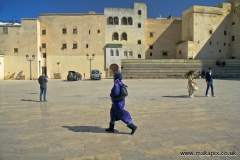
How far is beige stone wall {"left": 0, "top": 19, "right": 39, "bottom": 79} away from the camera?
35906 millimetres

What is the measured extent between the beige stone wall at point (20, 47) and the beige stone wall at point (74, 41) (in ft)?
9.16

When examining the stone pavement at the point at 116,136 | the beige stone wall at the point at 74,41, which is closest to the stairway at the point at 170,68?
the beige stone wall at the point at 74,41

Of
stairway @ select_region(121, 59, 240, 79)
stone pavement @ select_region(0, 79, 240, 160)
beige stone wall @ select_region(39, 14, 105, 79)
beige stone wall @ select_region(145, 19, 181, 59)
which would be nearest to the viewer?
stone pavement @ select_region(0, 79, 240, 160)

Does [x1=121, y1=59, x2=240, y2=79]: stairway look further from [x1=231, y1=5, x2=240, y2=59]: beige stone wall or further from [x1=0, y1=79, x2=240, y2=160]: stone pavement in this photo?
[x1=0, y1=79, x2=240, y2=160]: stone pavement

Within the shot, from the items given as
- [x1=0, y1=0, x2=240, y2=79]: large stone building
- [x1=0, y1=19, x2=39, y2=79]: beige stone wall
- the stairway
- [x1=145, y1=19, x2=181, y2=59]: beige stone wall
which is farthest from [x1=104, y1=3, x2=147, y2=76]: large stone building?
[x1=0, y1=19, x2=39, y2=79]: beige stone wall

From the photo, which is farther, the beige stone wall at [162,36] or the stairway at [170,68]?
the beige stone wall at [162,36]

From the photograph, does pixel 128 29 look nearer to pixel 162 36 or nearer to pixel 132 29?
pixel 132 29

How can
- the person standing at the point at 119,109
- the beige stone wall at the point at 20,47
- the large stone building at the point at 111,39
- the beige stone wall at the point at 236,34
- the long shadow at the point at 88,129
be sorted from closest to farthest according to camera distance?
the person standing at the point at 119,109, the long shadow at the point at 88,129, the beige stone wall at the point at 20,47, the large stone building at the point at 111,39, the beige stone wall at the point at 236,34

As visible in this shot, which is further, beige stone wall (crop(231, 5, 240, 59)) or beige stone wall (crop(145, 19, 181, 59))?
beige stone wall (crop(145, 19, 181, 59))

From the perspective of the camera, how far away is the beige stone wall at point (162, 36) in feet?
146

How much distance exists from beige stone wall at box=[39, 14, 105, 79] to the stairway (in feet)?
22.9

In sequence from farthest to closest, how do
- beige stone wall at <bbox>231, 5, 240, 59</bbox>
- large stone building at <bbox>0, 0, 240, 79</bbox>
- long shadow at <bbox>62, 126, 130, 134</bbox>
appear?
beige stone wall at <bbox>231, 5, 240, 59</bbox> → large stone building at <bbox>0, 0, 240, 79</bbox> → long shadow at <bbox>62, 126, 130, 134</bbox>

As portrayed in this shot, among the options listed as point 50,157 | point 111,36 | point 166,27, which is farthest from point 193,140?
point 166,27

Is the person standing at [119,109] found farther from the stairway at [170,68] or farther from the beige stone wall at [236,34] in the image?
the beige stone wall at [236,34]
